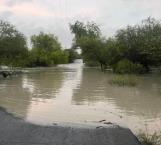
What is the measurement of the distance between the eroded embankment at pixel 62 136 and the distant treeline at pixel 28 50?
41952 millimetres

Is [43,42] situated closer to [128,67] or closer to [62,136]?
[128,67]

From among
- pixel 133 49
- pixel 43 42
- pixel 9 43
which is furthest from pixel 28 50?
pixel 43 42

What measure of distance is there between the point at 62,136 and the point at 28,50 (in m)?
58.1

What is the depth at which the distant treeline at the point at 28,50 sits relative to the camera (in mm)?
53688

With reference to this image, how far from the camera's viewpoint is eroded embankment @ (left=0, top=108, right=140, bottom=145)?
971 cm

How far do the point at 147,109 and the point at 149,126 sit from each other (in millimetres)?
4726

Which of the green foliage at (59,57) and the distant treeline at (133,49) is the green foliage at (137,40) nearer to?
the distant treeline at (133,49)

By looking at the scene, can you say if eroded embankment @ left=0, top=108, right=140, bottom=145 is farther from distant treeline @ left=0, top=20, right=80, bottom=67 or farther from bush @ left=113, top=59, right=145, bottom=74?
distant treeline @ left=0, top=20, right=80, bottom=67

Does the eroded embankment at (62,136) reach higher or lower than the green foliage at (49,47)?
lower

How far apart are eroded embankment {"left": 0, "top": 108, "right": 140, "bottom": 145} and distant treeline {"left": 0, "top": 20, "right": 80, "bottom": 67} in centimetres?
4195

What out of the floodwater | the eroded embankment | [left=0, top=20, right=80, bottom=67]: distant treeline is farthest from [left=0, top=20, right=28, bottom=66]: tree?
the eroded embankment

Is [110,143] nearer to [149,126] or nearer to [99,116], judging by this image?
[149,126]

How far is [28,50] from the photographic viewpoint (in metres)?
67.6

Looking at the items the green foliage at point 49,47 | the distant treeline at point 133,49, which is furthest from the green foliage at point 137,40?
the green foliage at point 49,47
